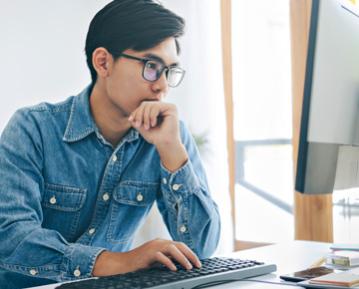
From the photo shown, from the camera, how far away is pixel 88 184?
1466mm

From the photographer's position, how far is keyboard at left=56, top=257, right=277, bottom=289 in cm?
81

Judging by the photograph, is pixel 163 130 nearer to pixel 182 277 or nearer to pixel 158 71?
pixel 158 71

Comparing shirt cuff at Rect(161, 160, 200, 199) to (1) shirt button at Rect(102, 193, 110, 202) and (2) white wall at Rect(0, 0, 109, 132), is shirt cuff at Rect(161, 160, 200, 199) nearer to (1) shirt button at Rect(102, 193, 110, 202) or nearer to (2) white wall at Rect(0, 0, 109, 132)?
(1) shirt button at Rect(102, 193, 110, 202)

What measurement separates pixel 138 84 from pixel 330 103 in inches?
31.3

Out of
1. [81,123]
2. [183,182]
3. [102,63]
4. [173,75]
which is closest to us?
[183,182]

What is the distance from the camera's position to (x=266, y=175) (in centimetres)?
318

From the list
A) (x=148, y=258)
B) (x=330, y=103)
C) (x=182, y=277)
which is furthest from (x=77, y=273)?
(x=330, y=103)

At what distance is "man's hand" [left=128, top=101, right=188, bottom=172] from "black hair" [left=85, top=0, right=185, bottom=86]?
0.28 m

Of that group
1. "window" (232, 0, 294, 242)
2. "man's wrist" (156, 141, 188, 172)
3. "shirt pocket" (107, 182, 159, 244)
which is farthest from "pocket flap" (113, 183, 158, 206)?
"window" (232, 0, 294, 242)

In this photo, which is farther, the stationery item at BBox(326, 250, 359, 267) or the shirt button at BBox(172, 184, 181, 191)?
the shirt button at BBox(172, 184, 181, 191)

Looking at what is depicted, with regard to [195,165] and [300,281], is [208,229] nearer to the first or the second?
[195,165]

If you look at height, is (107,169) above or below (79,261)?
above

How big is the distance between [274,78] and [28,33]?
127 centimetres

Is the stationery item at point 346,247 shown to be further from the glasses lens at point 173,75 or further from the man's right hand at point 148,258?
the glasses lens at point 173,75
